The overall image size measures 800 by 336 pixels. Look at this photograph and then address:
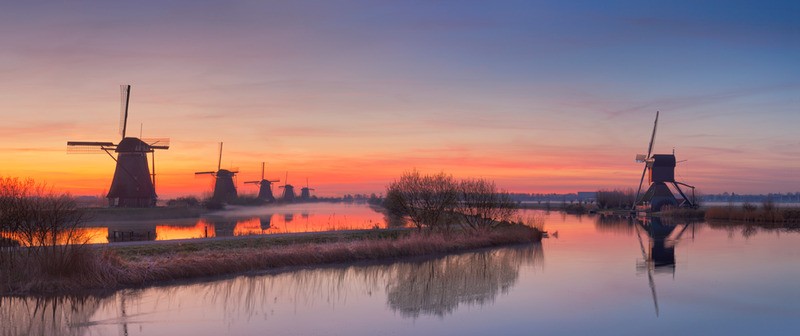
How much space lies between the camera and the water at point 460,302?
1623 centimetres

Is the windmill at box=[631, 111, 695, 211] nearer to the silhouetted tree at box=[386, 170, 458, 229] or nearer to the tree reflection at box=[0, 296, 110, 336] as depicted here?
the silhouetted tree at box=[386, 170, 458, 229]

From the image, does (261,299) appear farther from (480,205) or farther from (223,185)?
(223,185)

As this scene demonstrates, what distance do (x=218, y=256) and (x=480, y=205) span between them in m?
24.6

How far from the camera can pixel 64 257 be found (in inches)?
839

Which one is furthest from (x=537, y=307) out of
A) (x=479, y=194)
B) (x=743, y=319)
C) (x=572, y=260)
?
(x=479, y=194)

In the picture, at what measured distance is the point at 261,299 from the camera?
20.3 meters

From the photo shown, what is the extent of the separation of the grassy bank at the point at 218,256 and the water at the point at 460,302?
1.26 m

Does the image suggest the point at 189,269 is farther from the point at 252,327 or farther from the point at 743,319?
the point at 743,319

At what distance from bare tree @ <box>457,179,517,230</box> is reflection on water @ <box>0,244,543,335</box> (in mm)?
18254

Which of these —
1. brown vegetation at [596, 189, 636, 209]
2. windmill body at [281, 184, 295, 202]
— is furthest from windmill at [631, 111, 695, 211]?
windmill body at [281, 184, 295, 202]

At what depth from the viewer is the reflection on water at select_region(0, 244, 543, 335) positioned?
1653 cm

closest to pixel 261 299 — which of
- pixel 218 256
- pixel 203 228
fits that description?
pixel 218 256

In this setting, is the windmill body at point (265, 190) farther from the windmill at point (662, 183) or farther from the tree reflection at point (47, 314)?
the tree reflection at point (47, 314)

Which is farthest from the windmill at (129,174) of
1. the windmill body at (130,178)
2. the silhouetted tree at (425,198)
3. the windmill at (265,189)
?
the windmill at (265,189)
